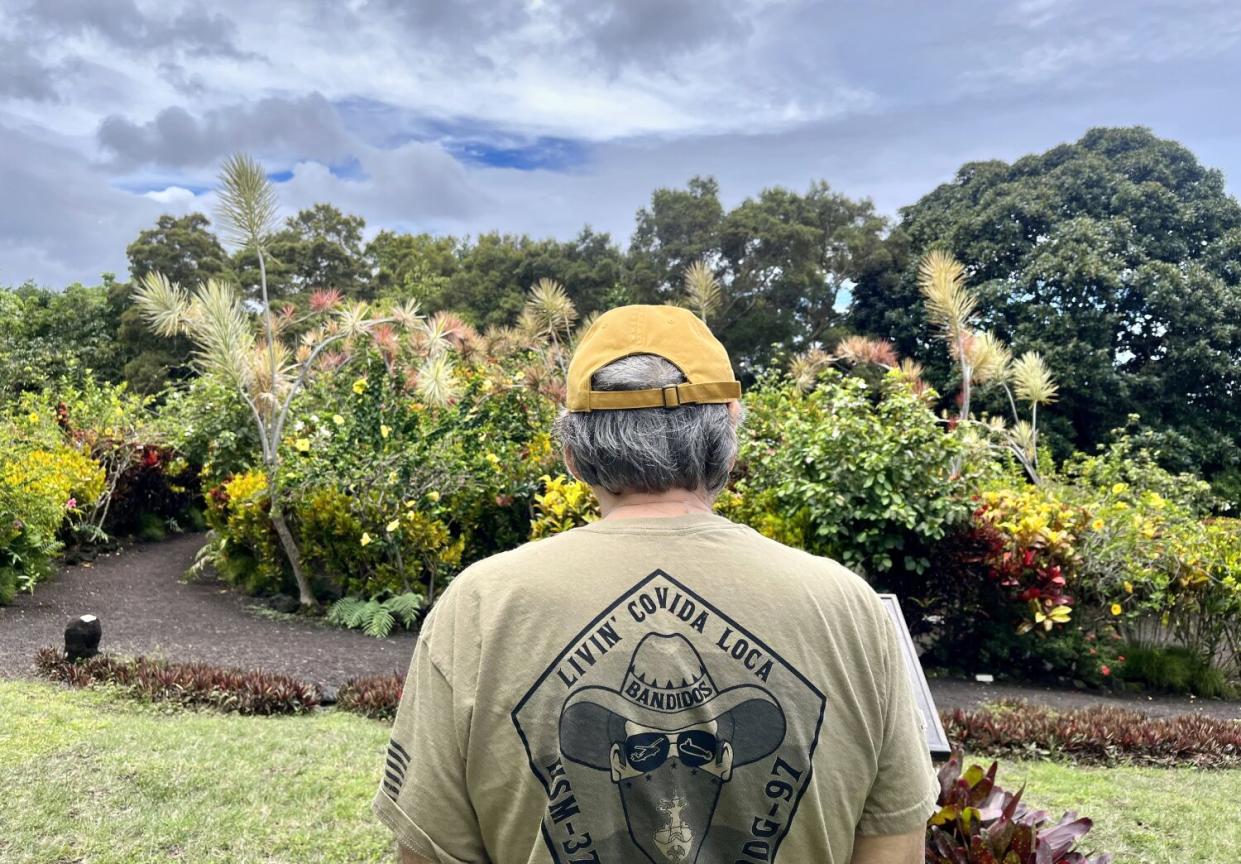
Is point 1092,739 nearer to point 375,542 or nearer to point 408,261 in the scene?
point 375,542

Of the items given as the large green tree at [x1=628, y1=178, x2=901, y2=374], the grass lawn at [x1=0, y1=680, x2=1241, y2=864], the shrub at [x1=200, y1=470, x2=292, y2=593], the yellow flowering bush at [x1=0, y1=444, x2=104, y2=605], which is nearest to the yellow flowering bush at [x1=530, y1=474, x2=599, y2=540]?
the grass lawn at [x1=0, y1=680, x2=1241, y2=864]

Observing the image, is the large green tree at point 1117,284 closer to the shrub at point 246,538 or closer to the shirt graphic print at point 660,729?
the shrub at point 246,538

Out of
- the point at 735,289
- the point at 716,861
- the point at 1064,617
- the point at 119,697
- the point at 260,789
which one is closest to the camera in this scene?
the point at 716,861

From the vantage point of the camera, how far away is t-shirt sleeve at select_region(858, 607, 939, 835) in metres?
1.25

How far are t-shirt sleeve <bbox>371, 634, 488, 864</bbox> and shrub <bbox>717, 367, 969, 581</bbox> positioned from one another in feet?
18.9

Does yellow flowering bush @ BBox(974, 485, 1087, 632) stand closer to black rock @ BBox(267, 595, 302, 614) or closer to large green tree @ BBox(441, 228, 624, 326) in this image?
black rock @ BBox(267, 595, 302, 614)

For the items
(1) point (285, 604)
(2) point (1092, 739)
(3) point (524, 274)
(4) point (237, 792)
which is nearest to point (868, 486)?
(2) point (1092, 739)

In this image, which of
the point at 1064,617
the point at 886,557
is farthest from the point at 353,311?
the point at 1064,617

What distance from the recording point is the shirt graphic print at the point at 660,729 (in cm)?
115

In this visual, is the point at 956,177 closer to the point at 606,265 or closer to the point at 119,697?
the point at 606,265

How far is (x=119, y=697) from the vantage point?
17.4ft

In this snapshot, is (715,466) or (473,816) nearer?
(473,816)

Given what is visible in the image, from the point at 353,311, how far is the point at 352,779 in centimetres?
727

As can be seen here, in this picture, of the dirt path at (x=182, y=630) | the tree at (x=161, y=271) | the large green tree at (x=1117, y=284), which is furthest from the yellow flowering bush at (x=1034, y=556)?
the tree at (x=161, y=271)
